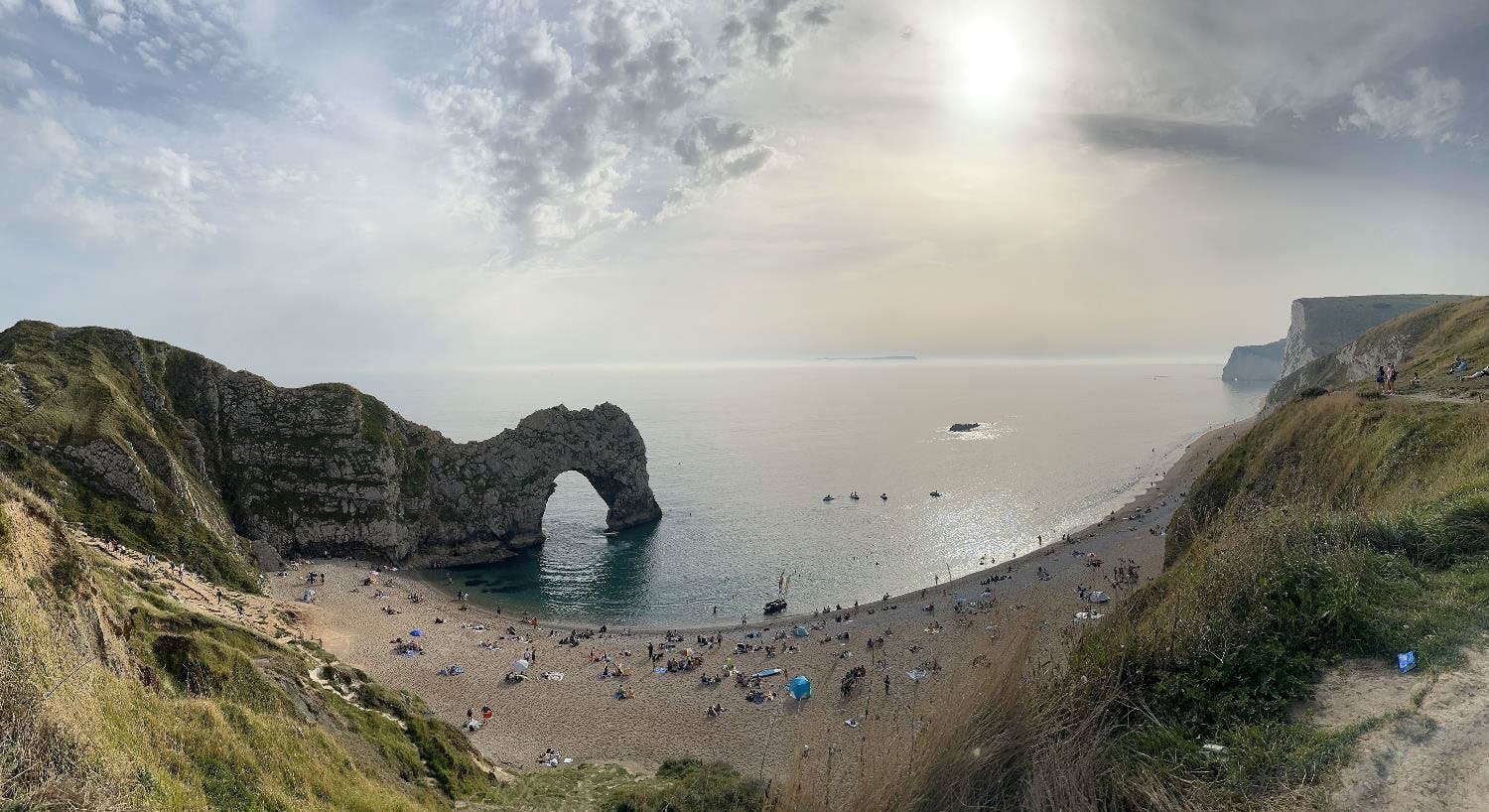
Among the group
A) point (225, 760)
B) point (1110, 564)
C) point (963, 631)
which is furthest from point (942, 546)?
point (225, 760)

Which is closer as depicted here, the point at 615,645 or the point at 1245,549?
the point at 1245,549

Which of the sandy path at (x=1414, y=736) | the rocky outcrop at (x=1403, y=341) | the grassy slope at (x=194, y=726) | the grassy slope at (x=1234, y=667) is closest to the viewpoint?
the sandy path at (x=1414, y=736)

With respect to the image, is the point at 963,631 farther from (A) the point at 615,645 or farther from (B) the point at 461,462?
(B) the point at 461,462

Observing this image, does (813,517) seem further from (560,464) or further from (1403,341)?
(1403,341)

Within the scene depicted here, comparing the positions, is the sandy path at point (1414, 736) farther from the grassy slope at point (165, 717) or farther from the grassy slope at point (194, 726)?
the grassy slope at point (165, 717)

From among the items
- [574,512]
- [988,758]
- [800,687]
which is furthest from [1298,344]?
[988,758]

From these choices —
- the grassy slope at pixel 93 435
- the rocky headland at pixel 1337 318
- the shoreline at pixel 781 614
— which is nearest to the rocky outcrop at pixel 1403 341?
the shoreline at pixel 781 614

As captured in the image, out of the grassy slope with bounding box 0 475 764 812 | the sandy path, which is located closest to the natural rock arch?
the grassy slope with bounding box 0 475 764 812
